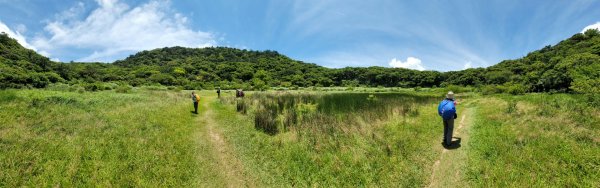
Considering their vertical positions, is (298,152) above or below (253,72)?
below

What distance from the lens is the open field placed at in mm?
6543

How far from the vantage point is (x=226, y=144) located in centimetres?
1023

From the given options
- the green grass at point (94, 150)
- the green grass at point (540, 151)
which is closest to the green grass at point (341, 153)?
the green grass at point (540, 151)

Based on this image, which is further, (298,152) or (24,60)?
(24,60)

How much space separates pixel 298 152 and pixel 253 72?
127489mm

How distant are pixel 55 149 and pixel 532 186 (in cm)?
1241

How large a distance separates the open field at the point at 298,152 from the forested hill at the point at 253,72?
3084 centimetres

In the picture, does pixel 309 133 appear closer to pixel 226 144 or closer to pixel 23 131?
pixel 226 144

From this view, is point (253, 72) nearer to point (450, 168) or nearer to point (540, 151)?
point (450, 168)

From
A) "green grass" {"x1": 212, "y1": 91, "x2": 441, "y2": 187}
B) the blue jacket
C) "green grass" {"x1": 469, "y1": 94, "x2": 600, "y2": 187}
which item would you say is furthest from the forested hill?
"green grass" {"x1": 212, "y1": 91, "x2": 441, "y2": 187}

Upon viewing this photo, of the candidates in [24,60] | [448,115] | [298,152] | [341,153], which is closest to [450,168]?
[448,115]

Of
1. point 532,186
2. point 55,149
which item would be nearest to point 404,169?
point 532,186

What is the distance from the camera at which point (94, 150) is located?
8023 millimetres

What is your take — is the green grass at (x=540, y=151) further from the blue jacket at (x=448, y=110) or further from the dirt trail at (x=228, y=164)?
the dirt trail at (x=228, y=164)
